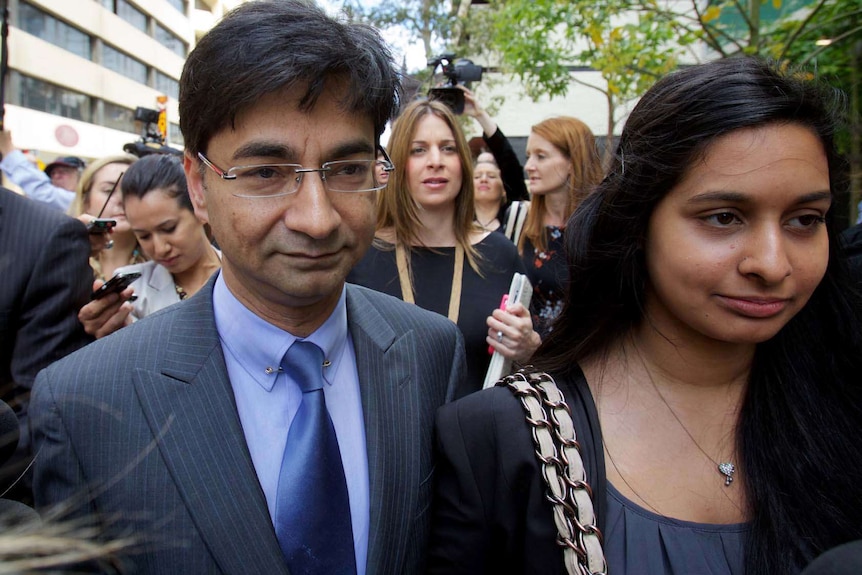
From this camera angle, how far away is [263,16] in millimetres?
1468

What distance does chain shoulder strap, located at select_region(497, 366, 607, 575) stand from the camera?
4.09 feet

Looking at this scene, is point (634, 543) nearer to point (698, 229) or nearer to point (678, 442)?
point (678, 442)

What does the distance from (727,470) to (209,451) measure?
1084 mm

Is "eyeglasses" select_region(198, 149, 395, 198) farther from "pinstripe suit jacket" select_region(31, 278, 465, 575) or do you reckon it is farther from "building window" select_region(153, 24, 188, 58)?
"building window" select_region(153, 24, 188, 58)

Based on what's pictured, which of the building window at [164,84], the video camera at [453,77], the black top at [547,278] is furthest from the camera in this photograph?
the building window at [164,84]

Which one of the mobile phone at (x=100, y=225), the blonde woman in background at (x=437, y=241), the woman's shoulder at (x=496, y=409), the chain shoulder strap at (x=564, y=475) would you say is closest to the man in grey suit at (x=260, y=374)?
the woman's shoulder at (x=496, y=409)

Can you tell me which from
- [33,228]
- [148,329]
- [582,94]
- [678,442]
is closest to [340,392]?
[148,329]

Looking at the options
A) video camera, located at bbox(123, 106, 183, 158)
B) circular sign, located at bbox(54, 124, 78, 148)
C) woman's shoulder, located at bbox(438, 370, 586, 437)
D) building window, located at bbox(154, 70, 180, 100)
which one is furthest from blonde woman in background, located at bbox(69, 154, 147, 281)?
building window, located at bbox(154, 70, 180, 100)

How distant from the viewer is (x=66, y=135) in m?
25.9

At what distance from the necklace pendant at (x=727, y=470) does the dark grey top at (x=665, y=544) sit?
99 millimetres

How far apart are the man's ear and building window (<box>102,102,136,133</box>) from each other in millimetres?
32268

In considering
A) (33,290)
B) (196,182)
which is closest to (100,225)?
(33,290)

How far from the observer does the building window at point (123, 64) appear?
29.7 meters

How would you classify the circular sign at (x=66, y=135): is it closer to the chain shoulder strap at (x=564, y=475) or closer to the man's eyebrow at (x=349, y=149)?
the man's eyebrow at (x=349, y=149)
